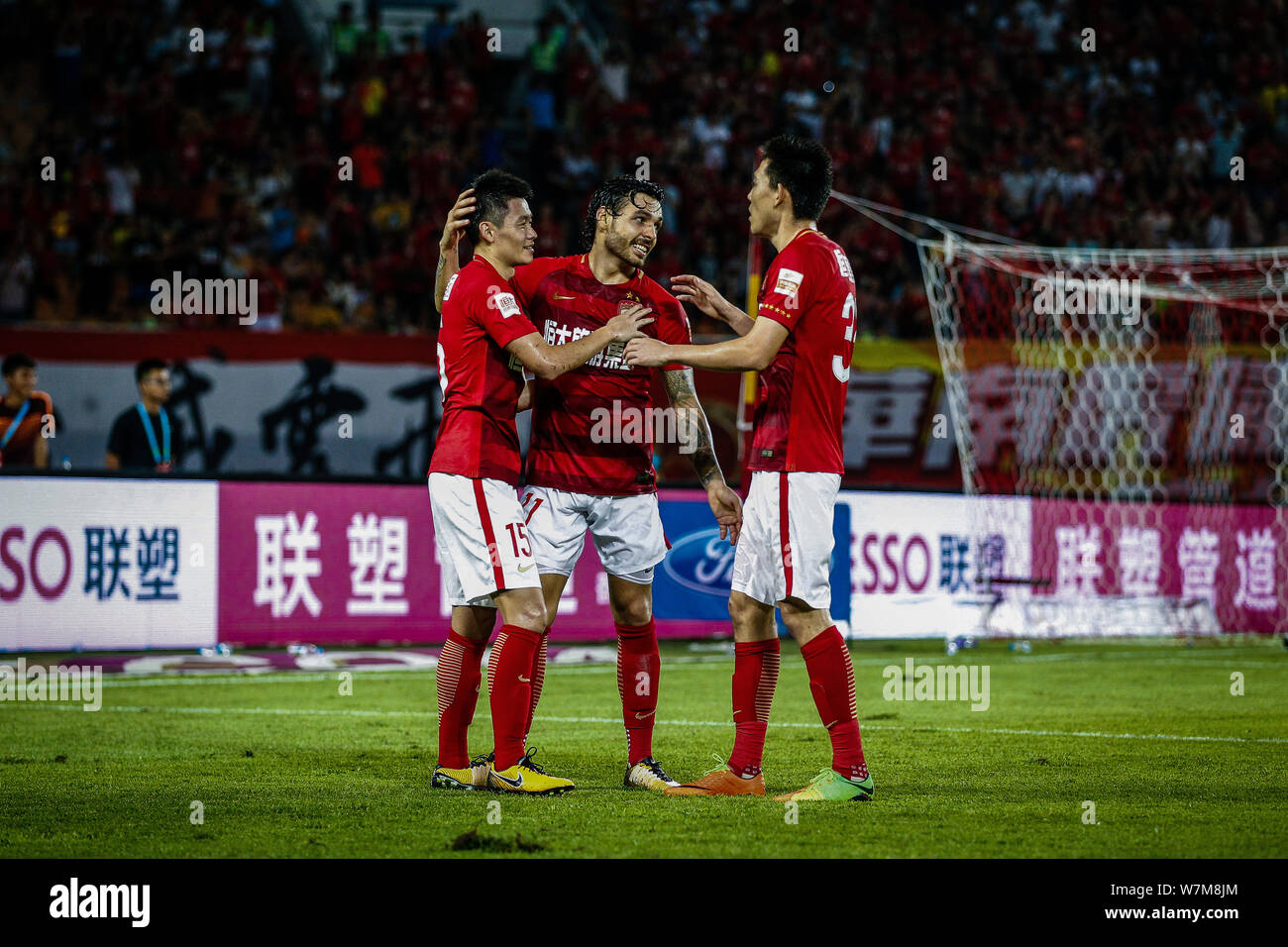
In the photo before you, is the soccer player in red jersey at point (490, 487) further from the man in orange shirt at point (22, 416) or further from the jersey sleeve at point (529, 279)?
the man in orange shirt at point (22, 416)

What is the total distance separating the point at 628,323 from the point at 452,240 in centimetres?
106

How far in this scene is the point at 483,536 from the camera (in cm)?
585

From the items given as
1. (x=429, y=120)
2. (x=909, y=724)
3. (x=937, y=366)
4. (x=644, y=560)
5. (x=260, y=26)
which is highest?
(x=260, y=26)

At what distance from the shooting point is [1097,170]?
71.0 ft

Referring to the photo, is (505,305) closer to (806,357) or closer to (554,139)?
(806,357)

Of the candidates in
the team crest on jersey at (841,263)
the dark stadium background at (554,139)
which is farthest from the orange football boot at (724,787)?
the dark stadium background at (554,139)

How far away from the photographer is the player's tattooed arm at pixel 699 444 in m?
6.18

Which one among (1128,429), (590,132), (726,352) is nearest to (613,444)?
(726,352)

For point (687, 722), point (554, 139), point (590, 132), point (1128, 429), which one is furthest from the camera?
point (590, 132)

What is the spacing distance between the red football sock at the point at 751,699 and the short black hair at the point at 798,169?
1.66m

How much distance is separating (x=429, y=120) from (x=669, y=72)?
13.0ft

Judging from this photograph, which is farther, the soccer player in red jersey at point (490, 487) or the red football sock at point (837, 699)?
the soccer player in red jersey at point (490, 487)
